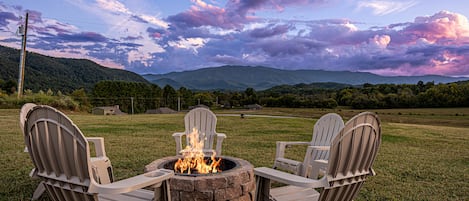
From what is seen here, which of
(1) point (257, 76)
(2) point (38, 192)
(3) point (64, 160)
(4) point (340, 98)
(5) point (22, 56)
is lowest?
(2) point (38, 192)

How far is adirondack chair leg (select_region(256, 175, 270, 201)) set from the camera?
8.44 feet

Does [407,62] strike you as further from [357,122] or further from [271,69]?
[271,69]

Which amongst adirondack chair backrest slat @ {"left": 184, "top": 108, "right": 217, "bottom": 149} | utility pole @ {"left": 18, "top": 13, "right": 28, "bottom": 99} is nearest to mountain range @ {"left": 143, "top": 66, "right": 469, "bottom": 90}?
utility pole @ {"left": 18, "top": 13, "right": 28, "bottom": 99}

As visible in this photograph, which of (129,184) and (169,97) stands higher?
(169,97)

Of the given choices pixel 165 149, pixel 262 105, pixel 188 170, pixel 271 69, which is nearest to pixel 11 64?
pixel 262 105

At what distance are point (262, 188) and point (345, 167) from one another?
708 mm

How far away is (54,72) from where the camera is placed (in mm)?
45656

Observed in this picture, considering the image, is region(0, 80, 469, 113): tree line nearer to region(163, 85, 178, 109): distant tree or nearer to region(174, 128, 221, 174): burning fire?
region(163, 85, 178, 109): distant tree

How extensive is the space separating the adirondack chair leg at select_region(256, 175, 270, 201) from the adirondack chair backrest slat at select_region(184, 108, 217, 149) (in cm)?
221

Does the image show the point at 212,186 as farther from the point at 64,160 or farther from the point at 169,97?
the point at 169,97

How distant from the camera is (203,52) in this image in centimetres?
2991

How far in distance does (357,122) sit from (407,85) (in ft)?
120

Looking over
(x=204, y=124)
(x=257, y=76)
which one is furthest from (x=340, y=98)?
(x=257, y=76)

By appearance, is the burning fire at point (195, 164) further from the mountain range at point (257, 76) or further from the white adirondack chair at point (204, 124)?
the mountain range at point (257, 76)
